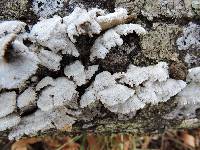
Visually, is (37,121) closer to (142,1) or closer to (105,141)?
(142,1)

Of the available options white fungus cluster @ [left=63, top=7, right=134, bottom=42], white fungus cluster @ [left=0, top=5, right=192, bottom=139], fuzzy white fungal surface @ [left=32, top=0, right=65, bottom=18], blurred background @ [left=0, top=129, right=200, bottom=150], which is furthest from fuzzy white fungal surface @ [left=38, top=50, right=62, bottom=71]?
blurred background @ [left=0, top=129, right=200, bottom=150]

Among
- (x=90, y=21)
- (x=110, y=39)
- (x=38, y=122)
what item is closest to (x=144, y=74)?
(x=110, y=39)

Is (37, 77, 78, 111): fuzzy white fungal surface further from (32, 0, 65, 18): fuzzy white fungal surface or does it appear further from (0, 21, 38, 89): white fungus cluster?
(32, 0, 65, 18): fuzzy white fungal surface

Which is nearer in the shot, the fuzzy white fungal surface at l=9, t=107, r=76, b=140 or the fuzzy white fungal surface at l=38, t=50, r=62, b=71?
the fuzzy white fungal surface at l=38, t=50, r=62, b=71

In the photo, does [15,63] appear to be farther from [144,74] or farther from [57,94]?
[144,74]

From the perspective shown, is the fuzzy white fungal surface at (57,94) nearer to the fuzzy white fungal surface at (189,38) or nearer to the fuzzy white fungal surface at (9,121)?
the fuzzy white fungal surface at (9,121)

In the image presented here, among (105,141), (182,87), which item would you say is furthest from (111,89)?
(105,141)
